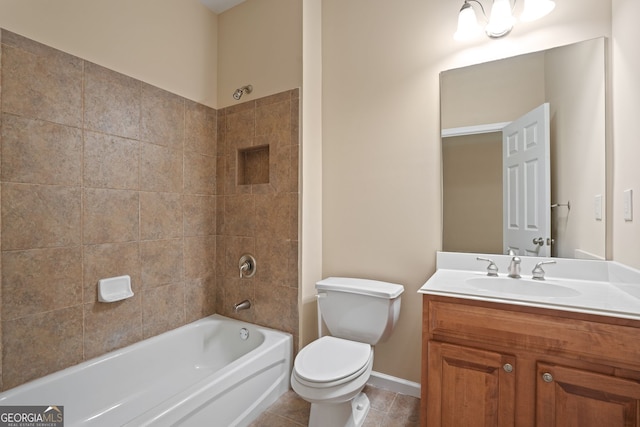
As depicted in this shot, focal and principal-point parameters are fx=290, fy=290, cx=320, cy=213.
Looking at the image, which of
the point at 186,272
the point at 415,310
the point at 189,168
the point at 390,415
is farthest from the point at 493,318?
the point at 189,168

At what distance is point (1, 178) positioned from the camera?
4.21ft

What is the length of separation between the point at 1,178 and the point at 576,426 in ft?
8.05

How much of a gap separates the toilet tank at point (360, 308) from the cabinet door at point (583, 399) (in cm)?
73

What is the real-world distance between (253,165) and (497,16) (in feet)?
5.73

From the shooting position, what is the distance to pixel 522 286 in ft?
4.57

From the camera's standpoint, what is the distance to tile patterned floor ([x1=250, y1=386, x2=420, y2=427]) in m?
1.59

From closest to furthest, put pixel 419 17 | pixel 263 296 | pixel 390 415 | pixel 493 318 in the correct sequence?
pixel 493 318
pixel 390 415
pixel 419 17
pixel 263 296

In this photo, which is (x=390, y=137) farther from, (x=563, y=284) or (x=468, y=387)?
(x=468, y=387)

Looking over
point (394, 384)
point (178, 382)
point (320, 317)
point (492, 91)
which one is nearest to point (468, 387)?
point (394, 384)

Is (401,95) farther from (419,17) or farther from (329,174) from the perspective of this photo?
(329,174)

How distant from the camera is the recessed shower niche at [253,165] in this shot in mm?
2182

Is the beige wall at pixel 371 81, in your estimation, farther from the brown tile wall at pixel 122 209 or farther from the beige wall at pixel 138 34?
the brown tile wall at pixel 122 209

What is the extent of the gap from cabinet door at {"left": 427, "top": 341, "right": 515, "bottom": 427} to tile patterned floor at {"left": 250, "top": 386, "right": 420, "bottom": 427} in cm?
51

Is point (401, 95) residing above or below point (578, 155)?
above
